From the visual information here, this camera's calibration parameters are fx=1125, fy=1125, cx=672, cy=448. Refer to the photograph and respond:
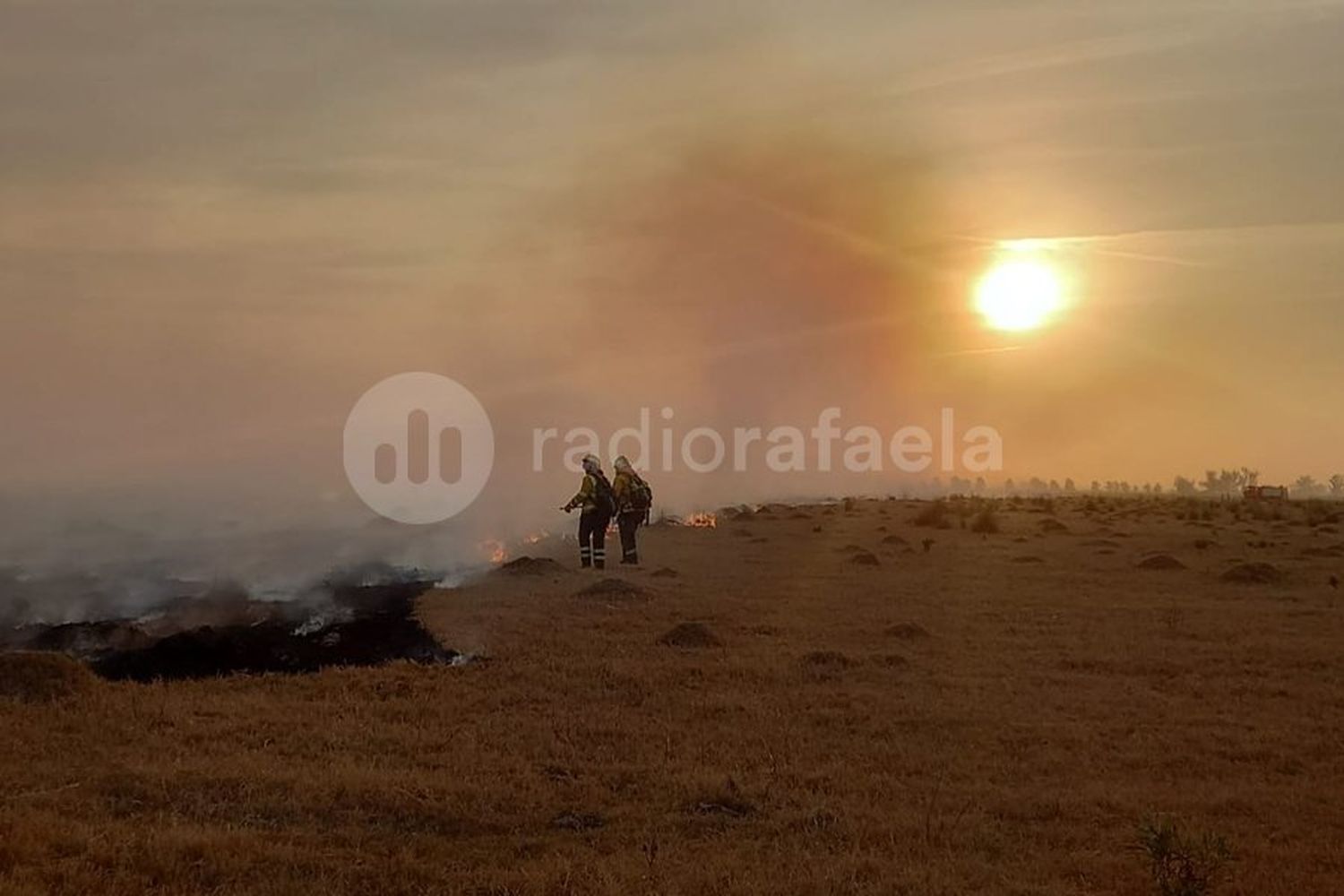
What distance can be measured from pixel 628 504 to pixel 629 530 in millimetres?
835

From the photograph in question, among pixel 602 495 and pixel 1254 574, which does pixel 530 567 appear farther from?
pixel 1254 574

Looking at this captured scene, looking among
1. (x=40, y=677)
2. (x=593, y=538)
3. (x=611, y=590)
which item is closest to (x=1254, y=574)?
(x=611, y=590)

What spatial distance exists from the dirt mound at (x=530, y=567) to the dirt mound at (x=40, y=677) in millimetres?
16865

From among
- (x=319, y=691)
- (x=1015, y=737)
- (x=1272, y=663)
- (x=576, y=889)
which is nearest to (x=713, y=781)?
(x=576, y=889)

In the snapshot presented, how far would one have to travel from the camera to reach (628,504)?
119 feet

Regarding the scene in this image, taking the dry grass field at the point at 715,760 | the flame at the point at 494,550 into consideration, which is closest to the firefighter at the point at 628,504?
the flame at the point at 494,550

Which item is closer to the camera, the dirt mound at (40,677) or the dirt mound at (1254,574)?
the dirt mound at (40,677)

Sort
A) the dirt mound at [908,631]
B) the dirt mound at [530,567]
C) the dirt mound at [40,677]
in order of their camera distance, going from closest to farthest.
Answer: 1. the dirt mound at [40,677]
2. the dirt mound at [908,631]
3. the dirt mound at [530,567]

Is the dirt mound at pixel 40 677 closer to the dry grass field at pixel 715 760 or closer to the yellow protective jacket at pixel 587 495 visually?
the dry grass field at pixel 715 760

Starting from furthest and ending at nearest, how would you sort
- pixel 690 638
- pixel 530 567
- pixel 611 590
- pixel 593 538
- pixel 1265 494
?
pixel 1265 494
pixel 593 538
pixel 530 567
pixel 611 590
pixel 690 638

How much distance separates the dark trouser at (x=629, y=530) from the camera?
3609 cm

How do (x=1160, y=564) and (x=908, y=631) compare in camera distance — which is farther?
(x=1160, y=564)

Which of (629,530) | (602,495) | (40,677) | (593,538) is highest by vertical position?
(602,495)

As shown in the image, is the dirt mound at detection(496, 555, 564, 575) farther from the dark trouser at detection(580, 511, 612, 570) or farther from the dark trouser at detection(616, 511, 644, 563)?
the dark trouser at detection(616, 511, 644, 563)
